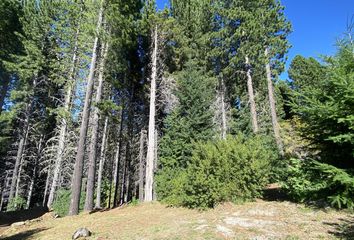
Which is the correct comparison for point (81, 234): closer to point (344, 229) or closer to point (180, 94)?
point (344, 229)

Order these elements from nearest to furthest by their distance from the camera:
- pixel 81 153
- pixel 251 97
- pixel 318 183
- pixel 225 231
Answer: pixel 225 231
pixel 318 183
pixel 81 153
pixel 251 97

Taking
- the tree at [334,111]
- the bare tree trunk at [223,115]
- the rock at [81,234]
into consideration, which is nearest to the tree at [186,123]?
the bare tree trunk at [223,115]

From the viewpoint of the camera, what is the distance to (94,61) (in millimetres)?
13102

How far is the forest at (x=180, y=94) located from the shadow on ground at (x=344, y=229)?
1.79ft

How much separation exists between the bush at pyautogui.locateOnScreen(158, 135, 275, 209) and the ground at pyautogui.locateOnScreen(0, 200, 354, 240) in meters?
0.46

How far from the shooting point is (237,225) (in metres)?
6.88

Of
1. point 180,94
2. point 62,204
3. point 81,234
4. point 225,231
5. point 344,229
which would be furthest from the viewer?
point 180,94

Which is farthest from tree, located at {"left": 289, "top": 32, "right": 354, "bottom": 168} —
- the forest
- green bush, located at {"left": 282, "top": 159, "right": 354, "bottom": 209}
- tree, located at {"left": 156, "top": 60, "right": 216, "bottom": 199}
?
tree, located at {"left": 156, "top": 60, "right": 216, "bottom": 199}

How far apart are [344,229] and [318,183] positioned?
71.9 inches

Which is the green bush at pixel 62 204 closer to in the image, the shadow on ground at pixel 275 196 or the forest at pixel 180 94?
the forest at pixel 180 94

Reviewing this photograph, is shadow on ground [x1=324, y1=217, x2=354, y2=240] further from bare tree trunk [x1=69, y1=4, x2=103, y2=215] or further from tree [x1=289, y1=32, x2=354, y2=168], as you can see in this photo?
bare tree trunk [x1=69, y1=4, x2=103, y2=215]

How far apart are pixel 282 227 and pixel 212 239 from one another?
183 cm

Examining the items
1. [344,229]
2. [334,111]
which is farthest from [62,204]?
Answer: [334,111]

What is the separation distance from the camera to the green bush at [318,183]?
6.73 m
